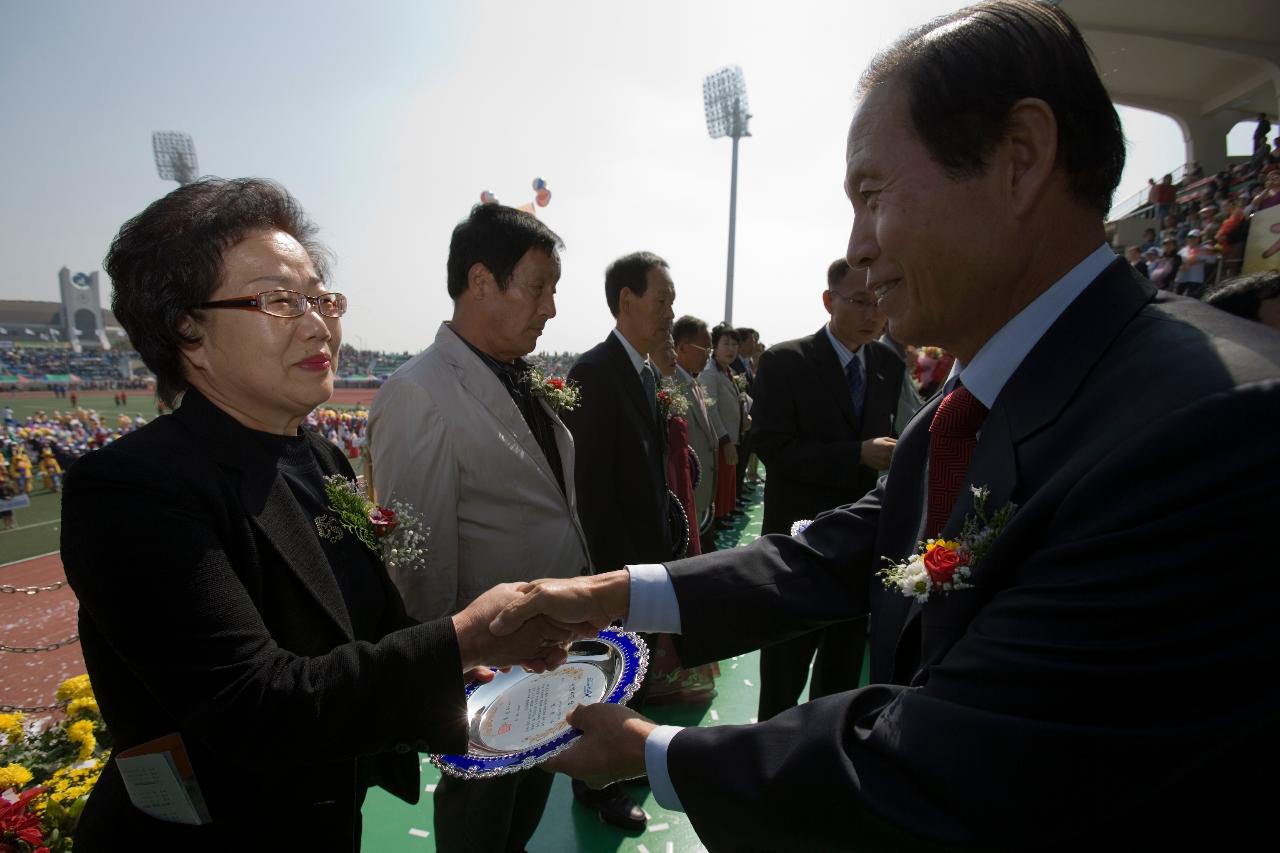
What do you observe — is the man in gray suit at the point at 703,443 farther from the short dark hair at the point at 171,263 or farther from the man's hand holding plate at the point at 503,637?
A: the short dark hair at the point at 171,263

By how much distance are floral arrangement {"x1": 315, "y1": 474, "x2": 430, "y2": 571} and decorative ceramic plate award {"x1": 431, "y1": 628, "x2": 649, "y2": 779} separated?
1.67 ft

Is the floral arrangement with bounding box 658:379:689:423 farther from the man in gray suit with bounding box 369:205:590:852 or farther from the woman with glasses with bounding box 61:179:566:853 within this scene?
the woman with glasses with bounding box 61:179:566:853

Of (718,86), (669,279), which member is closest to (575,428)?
(669,279)

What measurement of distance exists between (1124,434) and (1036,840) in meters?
0.64

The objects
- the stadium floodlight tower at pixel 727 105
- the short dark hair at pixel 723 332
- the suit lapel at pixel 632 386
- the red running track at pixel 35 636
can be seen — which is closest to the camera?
the suit lapel at pixel 632 386

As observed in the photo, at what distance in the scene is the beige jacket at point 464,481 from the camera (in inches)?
97.4

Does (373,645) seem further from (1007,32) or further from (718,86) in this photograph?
(718,86)

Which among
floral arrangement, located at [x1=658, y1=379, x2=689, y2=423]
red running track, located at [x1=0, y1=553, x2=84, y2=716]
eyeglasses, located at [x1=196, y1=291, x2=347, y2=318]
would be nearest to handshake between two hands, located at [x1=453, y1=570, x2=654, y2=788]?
eyeglasses, located at [x1=196, y1=291, x2=347, y2=318]

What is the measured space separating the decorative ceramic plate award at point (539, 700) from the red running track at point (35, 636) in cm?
829

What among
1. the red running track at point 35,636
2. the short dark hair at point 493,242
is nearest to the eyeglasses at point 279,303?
the short dark hair at point 493,242

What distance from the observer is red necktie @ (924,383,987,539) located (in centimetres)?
146

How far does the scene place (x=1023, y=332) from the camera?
4.48 feet

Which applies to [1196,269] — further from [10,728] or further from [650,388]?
[10,728]

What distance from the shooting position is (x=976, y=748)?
38.8 inches
